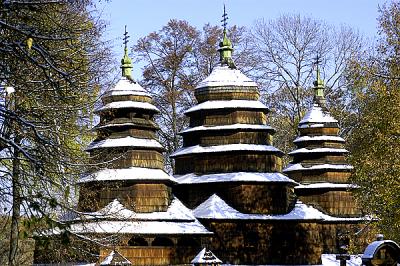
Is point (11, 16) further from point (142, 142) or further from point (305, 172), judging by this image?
point (305, 172)

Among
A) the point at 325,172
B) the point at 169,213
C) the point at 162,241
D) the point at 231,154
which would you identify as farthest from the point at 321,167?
the point at 162,241

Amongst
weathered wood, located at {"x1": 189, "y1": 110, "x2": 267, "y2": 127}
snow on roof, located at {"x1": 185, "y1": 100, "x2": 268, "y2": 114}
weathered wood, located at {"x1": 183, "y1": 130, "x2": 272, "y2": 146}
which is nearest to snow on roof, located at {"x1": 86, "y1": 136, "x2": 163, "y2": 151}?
weathered wood, located at {"x1": 183, "y1": 130, "x2": 272, "y2": 146}

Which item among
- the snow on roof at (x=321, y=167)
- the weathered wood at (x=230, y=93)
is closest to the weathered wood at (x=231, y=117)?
the weathered wood at (x=230, y=93)

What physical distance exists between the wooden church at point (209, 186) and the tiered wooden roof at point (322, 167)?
4957mm

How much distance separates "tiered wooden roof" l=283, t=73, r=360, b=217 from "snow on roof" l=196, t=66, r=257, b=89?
21.0 feet

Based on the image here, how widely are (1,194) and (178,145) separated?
3397cm

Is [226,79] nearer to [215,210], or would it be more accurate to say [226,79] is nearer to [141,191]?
[215,210]

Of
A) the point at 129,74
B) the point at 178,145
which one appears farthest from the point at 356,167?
the point at 178,145

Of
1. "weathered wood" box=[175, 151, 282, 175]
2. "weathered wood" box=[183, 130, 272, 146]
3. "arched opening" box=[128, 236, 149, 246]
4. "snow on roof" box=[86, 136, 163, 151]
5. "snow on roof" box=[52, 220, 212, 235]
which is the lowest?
"arched opening" box=[128, 236, 149, 246]

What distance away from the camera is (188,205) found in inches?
1261

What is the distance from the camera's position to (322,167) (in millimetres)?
38031

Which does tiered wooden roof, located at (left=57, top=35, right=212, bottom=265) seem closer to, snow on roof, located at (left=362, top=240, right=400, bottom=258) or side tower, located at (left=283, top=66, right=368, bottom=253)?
side tower, located at (left=283, top=66, right=368, bottom=253)

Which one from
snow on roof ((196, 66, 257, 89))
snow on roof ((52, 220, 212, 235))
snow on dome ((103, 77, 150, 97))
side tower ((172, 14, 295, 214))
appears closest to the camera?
snow on roof ((52, 220, 212, 235))

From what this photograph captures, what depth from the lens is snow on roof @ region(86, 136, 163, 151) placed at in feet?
94.2
